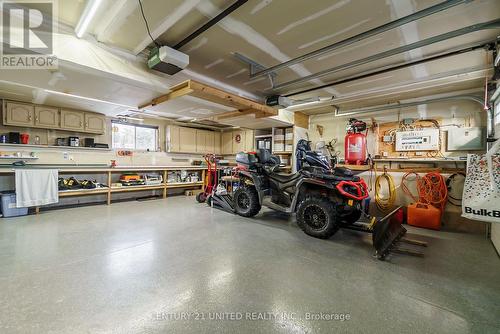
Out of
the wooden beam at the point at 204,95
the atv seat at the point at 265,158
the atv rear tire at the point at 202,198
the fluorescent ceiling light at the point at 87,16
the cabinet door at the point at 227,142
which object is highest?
the fluorescent ceiling light at the point at 87,16

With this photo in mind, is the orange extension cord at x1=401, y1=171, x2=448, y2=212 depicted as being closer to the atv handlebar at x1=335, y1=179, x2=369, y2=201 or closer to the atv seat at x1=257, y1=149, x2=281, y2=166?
the atv handlebar at x1=335, y1=179, x2=369, y2=201

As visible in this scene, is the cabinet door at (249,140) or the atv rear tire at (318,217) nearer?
the atv rear tire at (318,217)

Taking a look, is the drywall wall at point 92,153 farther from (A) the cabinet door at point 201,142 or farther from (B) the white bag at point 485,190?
(B) the white bag at point 485,190

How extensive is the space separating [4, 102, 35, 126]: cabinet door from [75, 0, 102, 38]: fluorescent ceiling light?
3425 mm

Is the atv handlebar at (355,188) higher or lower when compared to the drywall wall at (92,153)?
lower

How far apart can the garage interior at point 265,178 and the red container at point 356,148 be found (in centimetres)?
8

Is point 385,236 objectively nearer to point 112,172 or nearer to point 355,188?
point 355,188

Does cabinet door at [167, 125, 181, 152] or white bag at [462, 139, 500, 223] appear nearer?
white bag at [462, 139, 500, 223]

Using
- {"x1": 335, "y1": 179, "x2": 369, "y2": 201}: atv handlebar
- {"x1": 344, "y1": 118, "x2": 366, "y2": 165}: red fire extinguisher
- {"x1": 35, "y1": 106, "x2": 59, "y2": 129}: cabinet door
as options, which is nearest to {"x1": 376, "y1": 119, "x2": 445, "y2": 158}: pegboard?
{"x1": 344, "y1": 118, "x2": 366, "y2": 165}: red fire extinguisher

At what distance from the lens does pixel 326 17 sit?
217 cm

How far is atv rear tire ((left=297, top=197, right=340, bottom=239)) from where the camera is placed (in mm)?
2949

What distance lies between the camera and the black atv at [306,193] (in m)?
3.04

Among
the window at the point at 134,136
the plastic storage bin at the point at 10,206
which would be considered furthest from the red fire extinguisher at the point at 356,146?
the plastic storage bin at the point at 10,206

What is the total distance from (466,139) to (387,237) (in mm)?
2834
